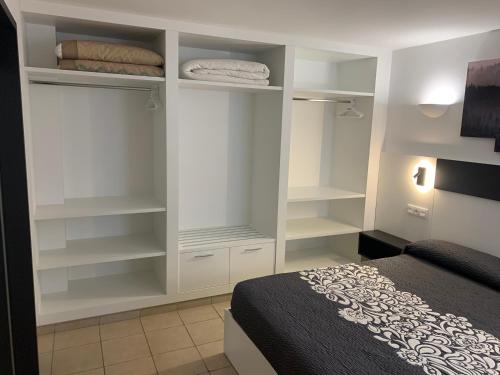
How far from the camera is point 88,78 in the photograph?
2.75 meters

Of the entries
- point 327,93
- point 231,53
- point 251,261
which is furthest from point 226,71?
point 251,261

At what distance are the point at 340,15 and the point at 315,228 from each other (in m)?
1.94

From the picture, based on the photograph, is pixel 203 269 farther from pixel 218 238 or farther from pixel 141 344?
pixel 141 344

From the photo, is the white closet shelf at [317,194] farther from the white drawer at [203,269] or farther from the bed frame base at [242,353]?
the bed frame base at [242,353]

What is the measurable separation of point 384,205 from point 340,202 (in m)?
0.47

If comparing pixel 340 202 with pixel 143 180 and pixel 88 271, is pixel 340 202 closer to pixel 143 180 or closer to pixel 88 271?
pixel 143 180

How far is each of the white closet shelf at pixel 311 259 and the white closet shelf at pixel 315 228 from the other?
35cm

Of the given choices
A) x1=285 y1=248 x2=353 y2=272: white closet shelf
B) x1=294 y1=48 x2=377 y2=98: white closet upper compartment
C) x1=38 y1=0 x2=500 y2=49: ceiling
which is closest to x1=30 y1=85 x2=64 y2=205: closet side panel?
x1=38 y1=0 x2=500 y2=49: ceiling

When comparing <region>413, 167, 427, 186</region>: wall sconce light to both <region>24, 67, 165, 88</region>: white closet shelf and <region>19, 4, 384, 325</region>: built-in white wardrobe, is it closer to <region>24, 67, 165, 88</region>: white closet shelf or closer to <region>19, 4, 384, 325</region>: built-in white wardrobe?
<region>19, 4, 384, 325</region>: built-in white wardrobe

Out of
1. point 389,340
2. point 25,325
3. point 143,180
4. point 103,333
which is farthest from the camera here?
point 143,180

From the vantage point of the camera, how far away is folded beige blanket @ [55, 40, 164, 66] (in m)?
2.56

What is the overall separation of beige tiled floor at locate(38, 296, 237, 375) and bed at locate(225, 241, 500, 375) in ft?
0.86

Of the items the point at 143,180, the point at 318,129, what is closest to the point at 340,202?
the point at 318,129

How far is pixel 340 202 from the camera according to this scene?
4.08 m
